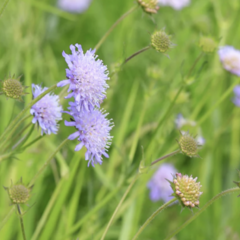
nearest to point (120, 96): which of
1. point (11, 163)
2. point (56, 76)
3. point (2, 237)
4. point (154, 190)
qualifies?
point (56, 76)

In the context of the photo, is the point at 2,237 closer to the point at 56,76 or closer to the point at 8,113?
the point at 8,113

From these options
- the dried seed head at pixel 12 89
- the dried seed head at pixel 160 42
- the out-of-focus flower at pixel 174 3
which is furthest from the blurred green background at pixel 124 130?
the dried seed head at pixel 12 89

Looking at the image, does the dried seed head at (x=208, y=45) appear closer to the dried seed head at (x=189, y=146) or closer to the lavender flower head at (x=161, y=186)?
the dried seed head at (x=189, y=146)

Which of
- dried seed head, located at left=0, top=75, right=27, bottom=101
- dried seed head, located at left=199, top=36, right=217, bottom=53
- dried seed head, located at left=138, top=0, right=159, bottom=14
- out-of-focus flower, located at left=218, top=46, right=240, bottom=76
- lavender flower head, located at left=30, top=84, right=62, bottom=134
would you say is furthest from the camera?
out-of-focus flower, located at left=218, top=46, right=240, bottom=76

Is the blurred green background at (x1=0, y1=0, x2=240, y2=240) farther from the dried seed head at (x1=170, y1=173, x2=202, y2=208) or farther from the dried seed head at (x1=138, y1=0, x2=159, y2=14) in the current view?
the dried seed head at (x1=170, y1=173, x2=202, y2=208)

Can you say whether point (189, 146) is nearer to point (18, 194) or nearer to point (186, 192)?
point (186, 192)

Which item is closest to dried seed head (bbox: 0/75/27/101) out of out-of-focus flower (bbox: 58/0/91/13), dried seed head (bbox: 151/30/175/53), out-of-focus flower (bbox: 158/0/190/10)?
dried seed head (bbox: 151/30/175/53)

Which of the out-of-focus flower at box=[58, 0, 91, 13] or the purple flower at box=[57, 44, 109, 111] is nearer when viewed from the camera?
the purple flower at box=[57, 44, 109, 111]
